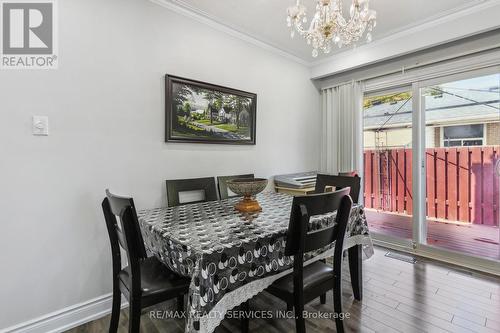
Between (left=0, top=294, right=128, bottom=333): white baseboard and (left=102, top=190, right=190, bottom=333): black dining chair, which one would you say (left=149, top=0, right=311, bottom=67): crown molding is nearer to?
(left=102, top=190, right=190, bottom=333): black dining chair

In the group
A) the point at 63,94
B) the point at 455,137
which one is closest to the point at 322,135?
the point at 455,137

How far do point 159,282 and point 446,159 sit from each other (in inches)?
130

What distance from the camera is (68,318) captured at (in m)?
1.68

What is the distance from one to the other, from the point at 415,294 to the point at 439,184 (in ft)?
5.21

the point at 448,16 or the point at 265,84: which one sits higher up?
the point at 448,16

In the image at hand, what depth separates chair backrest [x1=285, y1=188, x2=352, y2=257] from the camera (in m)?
1.15

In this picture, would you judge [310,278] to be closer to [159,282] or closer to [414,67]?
[159,282]

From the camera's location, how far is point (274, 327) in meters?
1.67

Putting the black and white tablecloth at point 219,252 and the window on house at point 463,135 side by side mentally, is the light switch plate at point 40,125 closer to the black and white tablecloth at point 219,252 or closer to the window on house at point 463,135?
the black and white tablecloth at point 219,252

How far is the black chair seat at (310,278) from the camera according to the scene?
51.3 inches

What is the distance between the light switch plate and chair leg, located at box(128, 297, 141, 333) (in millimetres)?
1208

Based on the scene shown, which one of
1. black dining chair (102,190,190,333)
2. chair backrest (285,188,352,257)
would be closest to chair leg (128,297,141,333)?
black dining chair (102,190,190,333)

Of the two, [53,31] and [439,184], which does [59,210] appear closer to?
[53,31]

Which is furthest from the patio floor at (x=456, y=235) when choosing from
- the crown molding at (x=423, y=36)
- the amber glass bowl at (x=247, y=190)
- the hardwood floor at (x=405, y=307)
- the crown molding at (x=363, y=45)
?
the amber glass bowl at (x=247, y=190)
